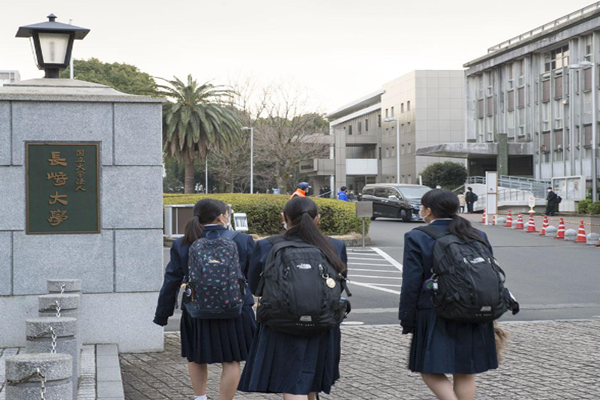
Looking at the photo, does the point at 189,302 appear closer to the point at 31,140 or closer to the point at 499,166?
the point at 31,140

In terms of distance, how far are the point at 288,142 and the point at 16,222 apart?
48108 mm

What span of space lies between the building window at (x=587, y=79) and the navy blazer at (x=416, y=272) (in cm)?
4509

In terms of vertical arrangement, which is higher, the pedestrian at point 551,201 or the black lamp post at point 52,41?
the black lamp post at point 52,41

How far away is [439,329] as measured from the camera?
496 centimetres

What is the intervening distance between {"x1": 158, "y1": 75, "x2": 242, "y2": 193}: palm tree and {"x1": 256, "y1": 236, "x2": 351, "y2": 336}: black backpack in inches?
1399

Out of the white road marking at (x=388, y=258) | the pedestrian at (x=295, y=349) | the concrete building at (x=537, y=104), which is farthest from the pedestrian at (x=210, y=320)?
the concrete building at (x=537, y=104)

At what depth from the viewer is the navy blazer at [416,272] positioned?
495 cm

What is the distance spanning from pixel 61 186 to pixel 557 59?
4781 centimetres

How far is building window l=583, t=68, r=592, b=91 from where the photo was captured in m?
46.9

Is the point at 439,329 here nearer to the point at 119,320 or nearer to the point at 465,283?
the point at 465,283

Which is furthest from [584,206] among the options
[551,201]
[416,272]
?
[416,272]

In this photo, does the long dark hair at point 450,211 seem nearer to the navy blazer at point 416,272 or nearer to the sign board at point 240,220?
the navy blazer at point 416,272

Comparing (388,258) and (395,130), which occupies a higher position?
(395,130)

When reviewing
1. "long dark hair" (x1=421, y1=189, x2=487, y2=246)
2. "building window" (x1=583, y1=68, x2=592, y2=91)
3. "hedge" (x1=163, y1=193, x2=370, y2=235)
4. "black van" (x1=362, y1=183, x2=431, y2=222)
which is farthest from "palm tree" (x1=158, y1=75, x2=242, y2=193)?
"long dark hair" (x1=421, y1=189, x2=487, y2=246)
